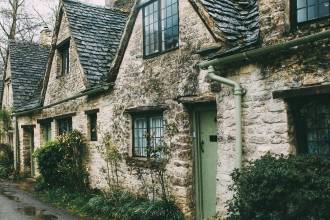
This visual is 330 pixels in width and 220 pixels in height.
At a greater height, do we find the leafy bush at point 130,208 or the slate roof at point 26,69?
the slate roof at point 26,69

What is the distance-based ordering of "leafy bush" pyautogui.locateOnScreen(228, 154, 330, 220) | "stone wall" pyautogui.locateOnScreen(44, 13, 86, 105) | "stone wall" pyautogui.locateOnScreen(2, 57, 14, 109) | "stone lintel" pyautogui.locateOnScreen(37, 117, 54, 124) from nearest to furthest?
"leafy bush" pyautogui.locateOnScreen(228, 154, 330, 220)
"stone wall" pyautogui.locateOnScreen(44, 13, 86, 105)
"stone lintel" pyautogui.locateOnScreen(37, 117, 54, 124)
"stone wall" pyautogui.locateOnScreen(2, 57, 14, 109)

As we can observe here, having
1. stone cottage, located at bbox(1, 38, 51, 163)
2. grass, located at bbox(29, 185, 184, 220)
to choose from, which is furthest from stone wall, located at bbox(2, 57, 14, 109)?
grass, located at bbox(29, 185, 184, 220)

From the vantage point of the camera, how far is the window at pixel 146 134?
33.2 feet

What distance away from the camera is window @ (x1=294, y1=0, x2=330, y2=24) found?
6.29m

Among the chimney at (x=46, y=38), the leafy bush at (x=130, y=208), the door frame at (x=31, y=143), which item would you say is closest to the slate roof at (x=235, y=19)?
the leafy bush at (x=130, y=208)

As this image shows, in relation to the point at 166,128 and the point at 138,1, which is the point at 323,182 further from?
the point at 138,1

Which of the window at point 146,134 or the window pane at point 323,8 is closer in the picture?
the window pane at point 323,8

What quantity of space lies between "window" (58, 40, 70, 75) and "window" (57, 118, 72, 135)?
1.83 m

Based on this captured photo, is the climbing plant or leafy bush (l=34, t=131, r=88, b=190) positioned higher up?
the climbing plant

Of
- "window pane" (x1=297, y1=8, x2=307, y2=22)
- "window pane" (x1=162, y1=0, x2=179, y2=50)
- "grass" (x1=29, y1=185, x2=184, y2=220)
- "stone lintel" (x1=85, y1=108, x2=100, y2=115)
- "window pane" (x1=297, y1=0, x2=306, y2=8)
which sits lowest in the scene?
"grass" (x1=29, y1=185, x2=184, y2=220)

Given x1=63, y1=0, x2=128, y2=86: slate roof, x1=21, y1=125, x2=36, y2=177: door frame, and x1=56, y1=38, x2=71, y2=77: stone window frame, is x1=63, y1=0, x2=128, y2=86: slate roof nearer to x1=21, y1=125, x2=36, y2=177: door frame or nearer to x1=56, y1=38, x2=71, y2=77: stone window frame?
x1=56, y1=38, x2=71, y2=77: stone window frame

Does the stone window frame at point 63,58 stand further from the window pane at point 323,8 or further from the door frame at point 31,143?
the window pane at point 323,8

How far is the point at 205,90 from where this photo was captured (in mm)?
8391

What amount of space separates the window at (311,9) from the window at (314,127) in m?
1.28
